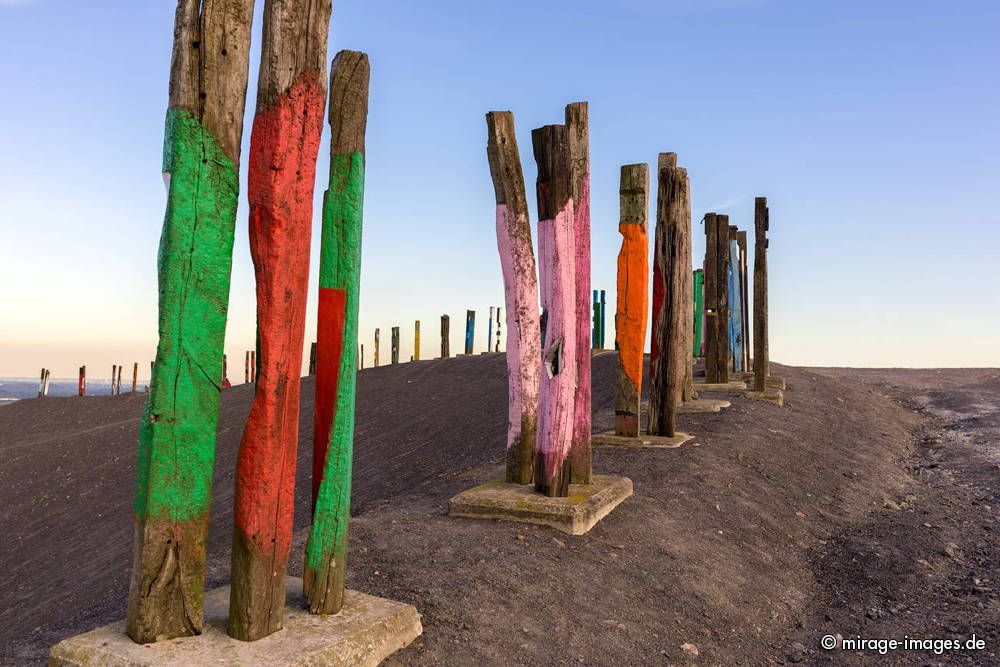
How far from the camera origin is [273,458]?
3418 mm

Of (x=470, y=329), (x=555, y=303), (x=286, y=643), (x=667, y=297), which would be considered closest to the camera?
(x=286, y=643)

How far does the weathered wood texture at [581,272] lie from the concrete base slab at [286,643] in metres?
2.62

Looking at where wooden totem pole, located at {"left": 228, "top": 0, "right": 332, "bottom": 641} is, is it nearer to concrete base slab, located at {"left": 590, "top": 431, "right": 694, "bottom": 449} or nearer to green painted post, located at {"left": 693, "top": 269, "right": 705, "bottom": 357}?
concrete base slab, located at {"left": 590, "top": 431, "right": 694, "bottom": 449}

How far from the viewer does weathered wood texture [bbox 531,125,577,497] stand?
19.7ft

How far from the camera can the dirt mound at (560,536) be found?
4.46 meters

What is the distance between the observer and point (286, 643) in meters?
3.40

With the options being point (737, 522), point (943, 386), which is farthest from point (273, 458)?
point (943, 386)

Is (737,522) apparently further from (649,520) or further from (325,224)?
(325,224)

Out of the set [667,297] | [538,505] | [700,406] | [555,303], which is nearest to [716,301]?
[700,406]

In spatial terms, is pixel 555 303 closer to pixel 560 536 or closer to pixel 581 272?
pixel 581 272

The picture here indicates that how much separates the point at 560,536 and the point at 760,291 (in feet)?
27.7

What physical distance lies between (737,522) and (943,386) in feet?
47.3

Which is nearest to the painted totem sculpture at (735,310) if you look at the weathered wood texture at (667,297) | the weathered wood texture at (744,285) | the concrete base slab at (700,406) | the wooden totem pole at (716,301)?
the weathered wood texture at (744,285)

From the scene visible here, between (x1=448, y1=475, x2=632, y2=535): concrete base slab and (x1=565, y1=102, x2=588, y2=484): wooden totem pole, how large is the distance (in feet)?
0.96
